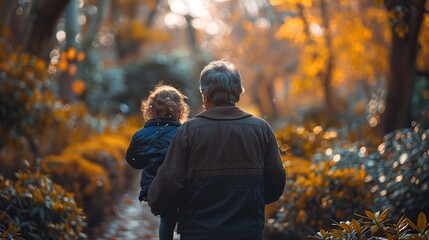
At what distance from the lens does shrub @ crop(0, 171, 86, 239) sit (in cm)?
550

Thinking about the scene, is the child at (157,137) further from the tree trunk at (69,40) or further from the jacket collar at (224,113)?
the tree trunk at (69,40)

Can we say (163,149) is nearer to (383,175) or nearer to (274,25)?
(383,175)

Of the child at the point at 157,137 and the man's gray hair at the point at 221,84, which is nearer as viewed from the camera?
the man's gray hair at the point at 221,84

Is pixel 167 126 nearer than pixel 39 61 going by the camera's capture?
Yes

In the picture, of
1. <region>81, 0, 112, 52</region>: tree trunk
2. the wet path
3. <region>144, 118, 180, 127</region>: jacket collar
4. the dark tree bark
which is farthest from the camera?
<region>81, 0, 112, 52</region>: tree trunk

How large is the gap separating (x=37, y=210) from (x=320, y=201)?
2.84m

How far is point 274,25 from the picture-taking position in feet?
99.7

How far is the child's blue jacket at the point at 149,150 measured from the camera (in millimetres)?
4324

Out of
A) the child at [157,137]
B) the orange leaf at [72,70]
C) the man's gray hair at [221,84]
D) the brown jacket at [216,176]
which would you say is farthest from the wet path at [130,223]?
the orange leaf at [72,70]

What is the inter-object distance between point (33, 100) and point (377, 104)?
6566 mm

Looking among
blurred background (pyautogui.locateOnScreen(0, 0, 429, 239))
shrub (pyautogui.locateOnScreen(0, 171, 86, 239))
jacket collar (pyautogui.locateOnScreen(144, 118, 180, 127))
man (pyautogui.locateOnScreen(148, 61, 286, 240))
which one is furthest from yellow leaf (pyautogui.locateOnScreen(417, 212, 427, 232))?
shrub (pyautogui.locateOnScreen(0, 171, 86, 239))

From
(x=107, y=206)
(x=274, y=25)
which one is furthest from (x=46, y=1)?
(x=274, y=25)

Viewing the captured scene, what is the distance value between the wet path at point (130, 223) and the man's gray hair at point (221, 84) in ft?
12.6

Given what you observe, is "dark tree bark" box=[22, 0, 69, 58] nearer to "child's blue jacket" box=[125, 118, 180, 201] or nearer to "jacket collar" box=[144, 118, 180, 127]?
"jacket collar" box=[144, 118, 180, 127]
